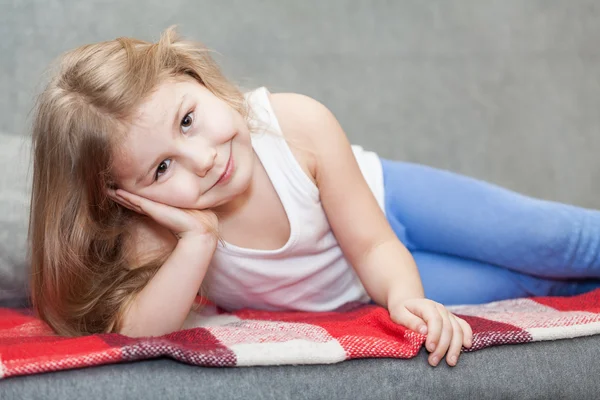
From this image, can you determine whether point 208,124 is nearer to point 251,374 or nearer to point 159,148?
point 159,148

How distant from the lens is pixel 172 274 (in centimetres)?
108

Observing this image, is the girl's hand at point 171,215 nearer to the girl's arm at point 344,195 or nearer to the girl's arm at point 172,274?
the girl's arm at point 172,274

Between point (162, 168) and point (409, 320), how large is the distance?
15.0 inches

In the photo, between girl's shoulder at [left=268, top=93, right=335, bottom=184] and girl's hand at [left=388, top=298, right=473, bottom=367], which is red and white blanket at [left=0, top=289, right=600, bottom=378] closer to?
girl's hand at [left=388, top=298, right=473, bottom=367]

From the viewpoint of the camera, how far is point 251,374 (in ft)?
2.77

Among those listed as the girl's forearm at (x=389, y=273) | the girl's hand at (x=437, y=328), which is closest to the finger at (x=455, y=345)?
the girl's hand at (x=437, y=328)

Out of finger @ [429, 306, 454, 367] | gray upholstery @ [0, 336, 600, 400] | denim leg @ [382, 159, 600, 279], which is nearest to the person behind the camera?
gray upholstery @ [0, 336, 600, 400]

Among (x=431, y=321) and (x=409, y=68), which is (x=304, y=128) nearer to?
(x=431, y=321)

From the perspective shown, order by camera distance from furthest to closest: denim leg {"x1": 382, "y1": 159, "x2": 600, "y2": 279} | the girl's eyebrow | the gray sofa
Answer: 1. the gray sofa
2. denim leg {"x1": 382, "y1": 159, "x2": 600, "y2": 279}
3. the girl's eyebrow

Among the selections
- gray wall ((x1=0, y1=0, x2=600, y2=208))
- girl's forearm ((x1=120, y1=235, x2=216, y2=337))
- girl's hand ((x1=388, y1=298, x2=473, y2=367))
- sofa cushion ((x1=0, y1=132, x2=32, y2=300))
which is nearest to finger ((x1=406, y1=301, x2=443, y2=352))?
girl's hand ((x1=388, y1=298, x2=473, y2=367))

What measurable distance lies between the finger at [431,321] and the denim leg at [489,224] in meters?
0.38

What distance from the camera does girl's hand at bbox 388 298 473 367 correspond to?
917mm

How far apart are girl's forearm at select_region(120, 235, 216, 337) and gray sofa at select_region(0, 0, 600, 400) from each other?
356 mm

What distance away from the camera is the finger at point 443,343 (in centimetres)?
91
